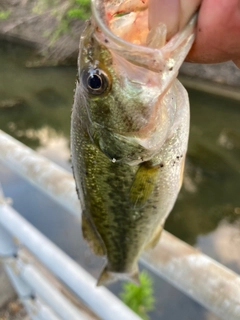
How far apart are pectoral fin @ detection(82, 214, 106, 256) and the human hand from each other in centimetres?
66

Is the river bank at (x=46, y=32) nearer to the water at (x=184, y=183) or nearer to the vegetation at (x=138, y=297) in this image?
the water at (x=184, y=183)

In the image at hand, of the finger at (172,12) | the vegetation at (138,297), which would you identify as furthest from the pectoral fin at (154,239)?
the vegetation at (138,297)

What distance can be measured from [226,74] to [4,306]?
5.30 metres

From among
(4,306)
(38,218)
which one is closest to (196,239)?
(38,218)

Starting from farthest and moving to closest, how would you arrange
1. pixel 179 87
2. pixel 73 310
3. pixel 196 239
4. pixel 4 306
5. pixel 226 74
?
pixel 226 74 < pixel 196 239 < pixel 4 306 < pixel 73 310 < pixel 179 87

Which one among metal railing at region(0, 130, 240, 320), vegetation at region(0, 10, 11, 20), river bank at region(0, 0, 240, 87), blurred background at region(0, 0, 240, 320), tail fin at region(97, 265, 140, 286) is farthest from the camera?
vegetation at region(0, 10, 11, 20)

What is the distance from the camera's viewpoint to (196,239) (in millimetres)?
3426

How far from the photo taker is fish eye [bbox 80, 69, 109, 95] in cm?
69

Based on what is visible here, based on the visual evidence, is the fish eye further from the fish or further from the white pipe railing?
the white pipe railing

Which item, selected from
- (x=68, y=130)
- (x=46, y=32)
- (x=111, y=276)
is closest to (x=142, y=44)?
(x=111, y=276)

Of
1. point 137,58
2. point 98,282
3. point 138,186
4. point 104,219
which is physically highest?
point 137,58

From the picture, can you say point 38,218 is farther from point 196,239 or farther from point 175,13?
point 175,13

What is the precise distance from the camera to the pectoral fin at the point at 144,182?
0.86 metres

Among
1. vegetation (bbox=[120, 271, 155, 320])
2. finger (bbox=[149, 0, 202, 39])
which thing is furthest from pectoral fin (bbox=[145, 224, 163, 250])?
vegetation (bbox=[120, 271, 155, 320])
